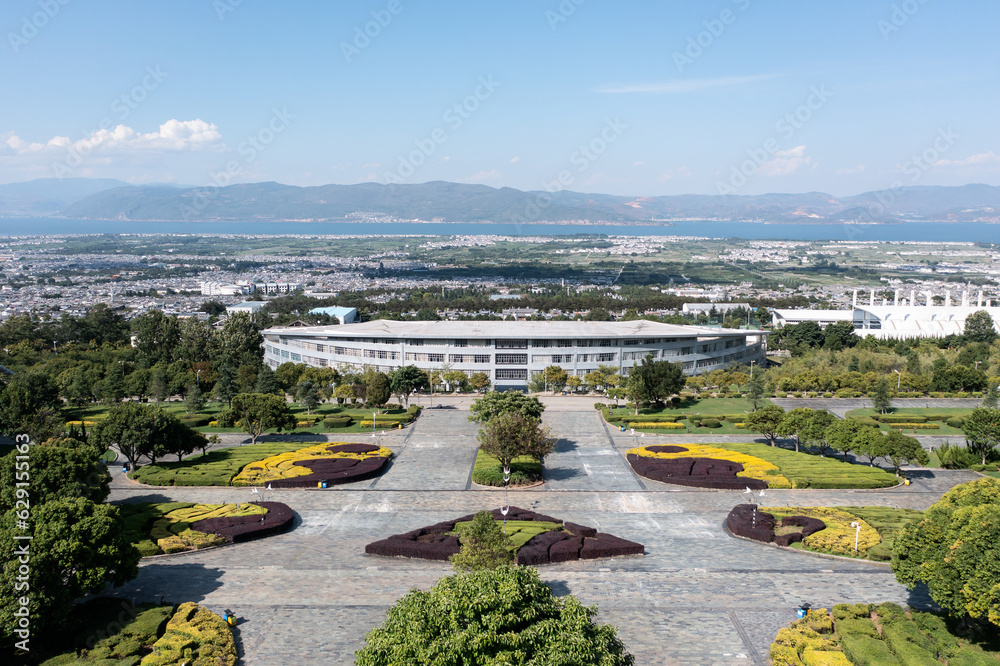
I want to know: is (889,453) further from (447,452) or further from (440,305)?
(440,305)

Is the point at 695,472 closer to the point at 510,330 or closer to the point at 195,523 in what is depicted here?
the point at 195,523

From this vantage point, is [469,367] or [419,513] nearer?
[419,513]

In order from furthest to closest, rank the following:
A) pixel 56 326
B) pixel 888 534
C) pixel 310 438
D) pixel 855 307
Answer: pixel 855 307 < pixel 56 326 < pixel 310 438 < pixel 888 534

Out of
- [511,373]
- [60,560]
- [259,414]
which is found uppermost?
[60,560]

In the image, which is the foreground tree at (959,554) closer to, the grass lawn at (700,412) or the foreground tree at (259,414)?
the grass lawn at (700,412)

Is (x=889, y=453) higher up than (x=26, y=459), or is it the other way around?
(x=26, y=459)

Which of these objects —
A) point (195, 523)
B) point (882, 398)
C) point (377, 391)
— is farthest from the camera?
point (882, 398)

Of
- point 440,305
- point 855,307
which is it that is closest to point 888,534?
point 855,307

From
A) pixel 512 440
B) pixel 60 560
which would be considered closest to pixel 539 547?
pixel 512 440
